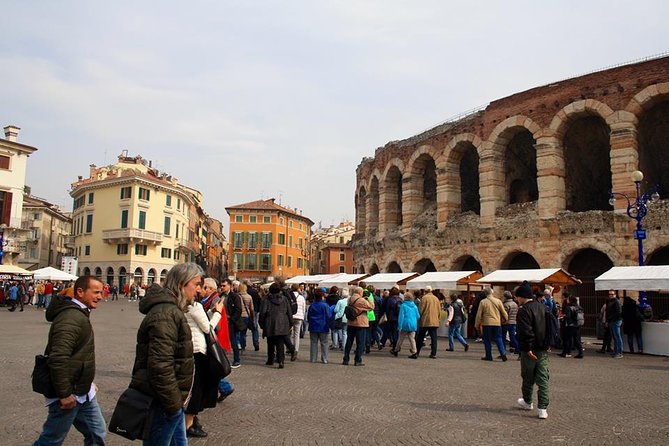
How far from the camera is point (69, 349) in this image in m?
3.70

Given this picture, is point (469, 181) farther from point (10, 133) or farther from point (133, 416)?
point (10, 133)

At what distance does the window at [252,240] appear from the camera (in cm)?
7019

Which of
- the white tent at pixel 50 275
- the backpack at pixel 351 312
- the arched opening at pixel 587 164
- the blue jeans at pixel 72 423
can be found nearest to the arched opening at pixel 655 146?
the arched opening at pixel 587 164

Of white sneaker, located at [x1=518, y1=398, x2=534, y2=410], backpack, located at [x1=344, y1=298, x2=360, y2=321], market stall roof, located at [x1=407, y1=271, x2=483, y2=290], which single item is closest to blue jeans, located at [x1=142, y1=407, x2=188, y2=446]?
white sneaker, located at [x1=518, y1=398, x2=534, y2=410]

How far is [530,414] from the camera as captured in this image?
6.77 meters

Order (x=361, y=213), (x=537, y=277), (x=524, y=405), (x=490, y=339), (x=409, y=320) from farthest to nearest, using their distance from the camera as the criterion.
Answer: (x=361, y=213) < (x=537, y=277) < (x=409, y=320) < (x=490, y=339) < (x=524, y=405)

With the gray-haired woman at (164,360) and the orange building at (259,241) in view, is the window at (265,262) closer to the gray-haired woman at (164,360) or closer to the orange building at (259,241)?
the orange building at (259,241)

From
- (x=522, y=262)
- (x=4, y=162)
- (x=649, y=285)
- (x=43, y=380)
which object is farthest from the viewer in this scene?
(x=4, y=162)

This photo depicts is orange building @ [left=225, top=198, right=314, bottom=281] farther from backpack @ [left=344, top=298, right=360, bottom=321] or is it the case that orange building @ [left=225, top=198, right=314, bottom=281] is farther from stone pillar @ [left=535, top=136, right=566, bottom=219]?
backpack @ [left=344, top=298, right=360, bottom=321]

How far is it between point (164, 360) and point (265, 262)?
222ft

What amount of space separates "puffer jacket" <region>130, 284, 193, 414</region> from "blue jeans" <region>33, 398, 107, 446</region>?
74 cm

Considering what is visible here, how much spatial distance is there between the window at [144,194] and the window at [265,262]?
2111 cm

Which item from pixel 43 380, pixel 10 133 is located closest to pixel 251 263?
pixel 10 133

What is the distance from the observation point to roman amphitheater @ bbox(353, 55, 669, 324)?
19.4 metres
